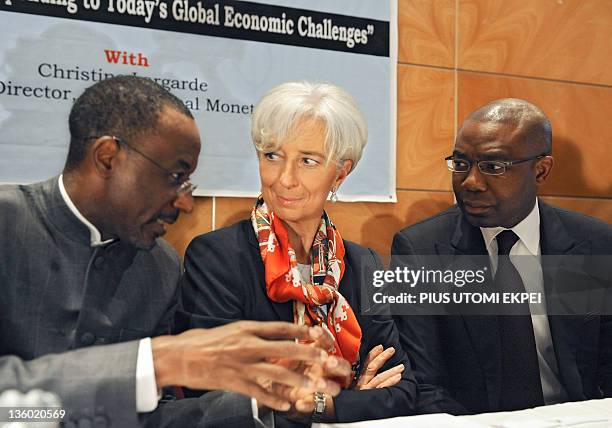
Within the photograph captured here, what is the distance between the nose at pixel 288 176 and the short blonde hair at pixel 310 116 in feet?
0.22

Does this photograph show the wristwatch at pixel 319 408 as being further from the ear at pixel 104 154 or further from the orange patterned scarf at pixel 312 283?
the ear at pixel 104 154

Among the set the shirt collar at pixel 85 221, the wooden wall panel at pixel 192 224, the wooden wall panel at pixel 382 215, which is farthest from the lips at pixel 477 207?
the shirt collar at pixel 85 221

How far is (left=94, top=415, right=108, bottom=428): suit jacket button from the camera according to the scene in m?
1.53

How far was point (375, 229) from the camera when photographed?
104 inches

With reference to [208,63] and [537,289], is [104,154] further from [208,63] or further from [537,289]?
[537,289]

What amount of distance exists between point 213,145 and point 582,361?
5.00ft

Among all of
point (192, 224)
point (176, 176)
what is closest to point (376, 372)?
Result: point (192, 224)

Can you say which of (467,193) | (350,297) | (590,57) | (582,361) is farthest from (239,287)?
(590,57)

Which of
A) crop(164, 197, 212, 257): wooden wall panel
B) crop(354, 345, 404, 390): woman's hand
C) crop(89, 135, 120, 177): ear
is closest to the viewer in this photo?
crop(89, 135, 120, 177): ear

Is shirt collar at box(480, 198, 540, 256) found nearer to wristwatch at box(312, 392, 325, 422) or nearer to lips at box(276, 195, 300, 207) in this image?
lips at box(276, 195, 300, 207)

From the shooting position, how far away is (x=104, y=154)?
1694 millimetres

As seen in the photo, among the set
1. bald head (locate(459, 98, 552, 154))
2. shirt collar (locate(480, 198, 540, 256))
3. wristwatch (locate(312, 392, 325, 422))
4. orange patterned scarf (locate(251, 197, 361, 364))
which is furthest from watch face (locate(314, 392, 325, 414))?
bald head (locate(459, 98, 552, 154))

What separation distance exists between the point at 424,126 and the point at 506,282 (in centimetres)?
68

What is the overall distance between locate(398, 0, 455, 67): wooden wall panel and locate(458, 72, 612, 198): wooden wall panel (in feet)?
0.44
